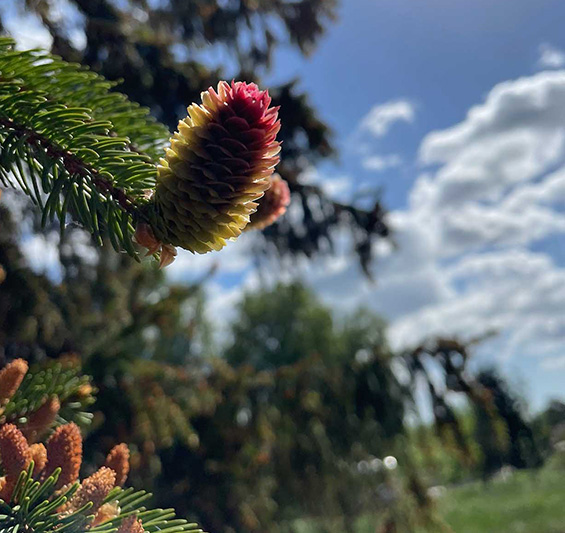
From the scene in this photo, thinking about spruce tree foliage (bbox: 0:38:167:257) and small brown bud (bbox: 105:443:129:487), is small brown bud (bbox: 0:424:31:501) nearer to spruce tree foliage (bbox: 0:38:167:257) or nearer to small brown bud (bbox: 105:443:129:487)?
small brown bud (bbox: 105:443:129:487)

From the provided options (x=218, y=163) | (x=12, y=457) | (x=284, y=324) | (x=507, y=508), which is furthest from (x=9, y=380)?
(x=284, y=324)

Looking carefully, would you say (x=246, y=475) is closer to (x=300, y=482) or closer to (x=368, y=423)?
(x=300, y=482)

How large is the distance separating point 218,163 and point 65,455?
0.35 metres

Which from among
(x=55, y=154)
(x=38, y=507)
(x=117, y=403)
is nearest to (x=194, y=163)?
(x=55, y=154)

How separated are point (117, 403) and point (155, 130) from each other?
7.18 ft

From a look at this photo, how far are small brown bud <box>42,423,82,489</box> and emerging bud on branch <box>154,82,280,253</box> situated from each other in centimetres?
26

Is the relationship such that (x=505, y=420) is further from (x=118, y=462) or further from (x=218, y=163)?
(x=218, y=163)

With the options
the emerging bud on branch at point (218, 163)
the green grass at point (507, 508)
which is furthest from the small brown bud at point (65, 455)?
the green grass at point (507, 508)

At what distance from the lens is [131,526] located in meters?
0.53

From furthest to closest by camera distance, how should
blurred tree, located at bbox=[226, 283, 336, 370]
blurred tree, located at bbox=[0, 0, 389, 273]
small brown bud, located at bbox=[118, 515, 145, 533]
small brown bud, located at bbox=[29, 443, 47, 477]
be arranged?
blurred tree, located at bbox=[226, 283, 336, 370], blurred tree, located at bbox=[0, 0, 389, 273], small brown bud, located at bbox=[29, 443, 47, 477], small brown bud, located at bbox=[118, 515, 145, 533]

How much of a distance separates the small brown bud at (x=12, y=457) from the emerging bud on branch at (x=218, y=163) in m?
0.27

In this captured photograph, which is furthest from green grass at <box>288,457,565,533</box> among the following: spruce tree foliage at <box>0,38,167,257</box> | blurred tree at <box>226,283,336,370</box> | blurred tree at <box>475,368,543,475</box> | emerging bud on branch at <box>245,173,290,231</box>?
spruce tree foliage at <box>0,38,167,257</box>

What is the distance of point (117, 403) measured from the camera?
9.05 feet

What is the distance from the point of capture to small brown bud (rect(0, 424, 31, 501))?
59 centimetres
